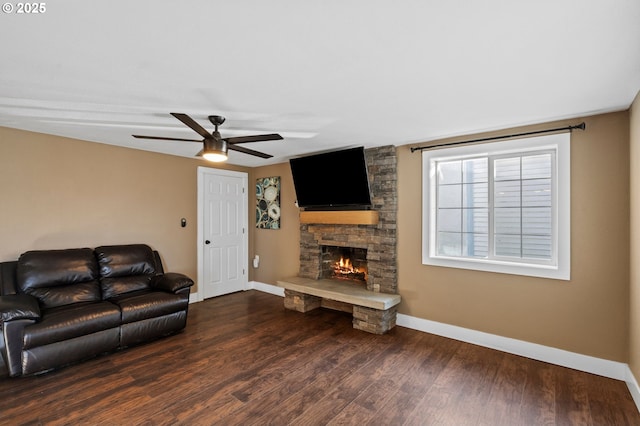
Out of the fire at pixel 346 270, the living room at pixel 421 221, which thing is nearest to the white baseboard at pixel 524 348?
the living room at pixel 421 221

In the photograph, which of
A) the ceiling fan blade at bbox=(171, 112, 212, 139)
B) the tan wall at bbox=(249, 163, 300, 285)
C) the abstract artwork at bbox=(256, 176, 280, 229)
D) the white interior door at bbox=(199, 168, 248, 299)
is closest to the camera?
the ceiling fan blade at bbox=(171, 112, 212, 139)

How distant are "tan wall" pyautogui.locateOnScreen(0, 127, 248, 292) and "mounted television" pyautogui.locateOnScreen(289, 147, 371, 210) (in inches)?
73.5

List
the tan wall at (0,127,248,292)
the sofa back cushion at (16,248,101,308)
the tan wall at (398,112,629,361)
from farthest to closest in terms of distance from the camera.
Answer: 1. the tan wall at (0,127,248,292)
2. the sofa back cushion at (16,248,101,308)
3. the tan wall at (398,112,629,361)

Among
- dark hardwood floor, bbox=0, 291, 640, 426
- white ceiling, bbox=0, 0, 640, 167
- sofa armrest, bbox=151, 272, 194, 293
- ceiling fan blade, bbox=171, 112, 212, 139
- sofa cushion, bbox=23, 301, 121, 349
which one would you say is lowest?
dark hardwood floor, bbox=0, 291, 640, 426

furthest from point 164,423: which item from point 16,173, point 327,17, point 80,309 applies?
point 16,173

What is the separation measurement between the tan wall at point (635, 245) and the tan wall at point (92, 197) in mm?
5264

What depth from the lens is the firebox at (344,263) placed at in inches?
187

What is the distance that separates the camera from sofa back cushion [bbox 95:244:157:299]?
11.9 feet

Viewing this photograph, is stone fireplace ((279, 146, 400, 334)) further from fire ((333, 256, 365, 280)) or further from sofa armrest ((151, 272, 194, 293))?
sofa armrest ((151, 272, 194, 293))

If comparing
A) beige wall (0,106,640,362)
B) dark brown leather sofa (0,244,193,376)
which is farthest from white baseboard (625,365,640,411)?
dark brown leather sofa (0,244,193,376)

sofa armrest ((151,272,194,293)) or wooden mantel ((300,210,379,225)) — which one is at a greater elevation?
wooden mantel ((300,210,379,225))

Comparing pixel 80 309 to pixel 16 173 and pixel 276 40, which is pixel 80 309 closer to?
pixel 16 173

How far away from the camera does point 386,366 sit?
296cm

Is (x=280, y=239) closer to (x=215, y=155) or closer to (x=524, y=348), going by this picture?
(x=215, y=155)
